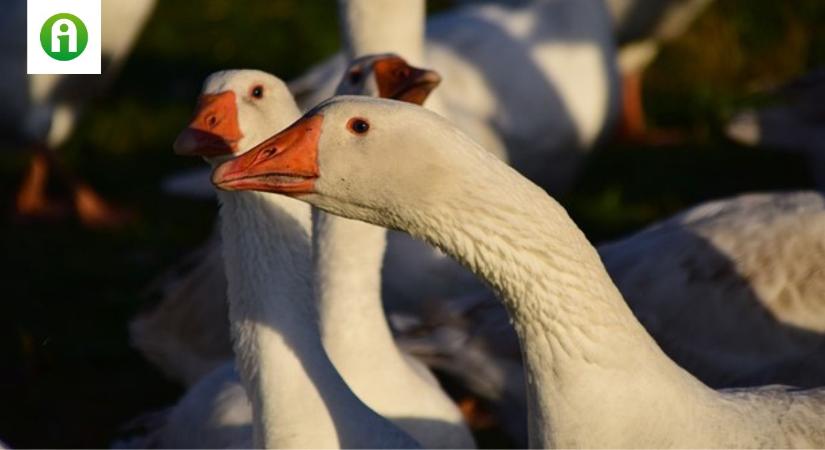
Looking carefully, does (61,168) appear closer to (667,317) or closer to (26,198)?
(26,198)

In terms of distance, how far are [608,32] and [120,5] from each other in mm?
2900

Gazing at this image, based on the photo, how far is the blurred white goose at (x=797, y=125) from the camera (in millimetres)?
8867

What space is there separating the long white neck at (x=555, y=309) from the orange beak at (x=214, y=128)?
108 cm

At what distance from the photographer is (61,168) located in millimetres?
10289

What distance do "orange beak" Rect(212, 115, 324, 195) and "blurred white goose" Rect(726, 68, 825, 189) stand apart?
5.04m

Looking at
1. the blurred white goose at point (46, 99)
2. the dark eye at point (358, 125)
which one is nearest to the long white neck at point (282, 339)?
the dark eye at point (358, 125)

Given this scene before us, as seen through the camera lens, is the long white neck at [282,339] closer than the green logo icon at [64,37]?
Yes

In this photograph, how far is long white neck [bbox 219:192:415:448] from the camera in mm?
5160

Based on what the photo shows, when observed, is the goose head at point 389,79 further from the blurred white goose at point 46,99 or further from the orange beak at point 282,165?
the blurred white goose at point 46,99

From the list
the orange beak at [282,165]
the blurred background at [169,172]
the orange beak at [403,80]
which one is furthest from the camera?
the blurred background at [169,172]

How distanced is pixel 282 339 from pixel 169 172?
5.80 metres

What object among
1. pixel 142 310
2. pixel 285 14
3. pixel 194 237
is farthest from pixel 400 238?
pixel 285 14

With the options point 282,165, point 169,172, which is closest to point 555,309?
point 282,165

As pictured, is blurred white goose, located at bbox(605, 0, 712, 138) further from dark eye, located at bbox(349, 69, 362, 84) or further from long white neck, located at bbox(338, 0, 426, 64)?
dark eye, located at bbox(349, 69, 362, 84)
